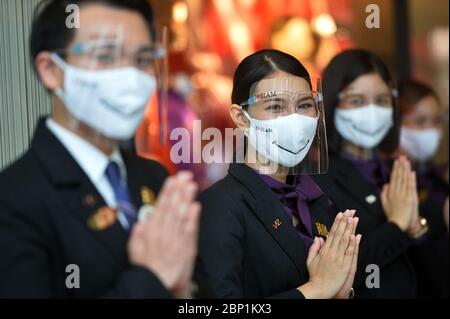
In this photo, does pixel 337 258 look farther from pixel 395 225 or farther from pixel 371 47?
pixel 371 47

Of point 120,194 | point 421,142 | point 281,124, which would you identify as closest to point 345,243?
point 281,124

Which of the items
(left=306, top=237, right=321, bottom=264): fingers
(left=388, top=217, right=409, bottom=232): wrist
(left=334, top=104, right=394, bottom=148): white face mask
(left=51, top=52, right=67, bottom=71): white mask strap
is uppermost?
(left=51, top=52, right=67, bottom=71): white mask strap

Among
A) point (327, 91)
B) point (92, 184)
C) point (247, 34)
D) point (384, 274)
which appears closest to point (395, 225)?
point (384, 274)

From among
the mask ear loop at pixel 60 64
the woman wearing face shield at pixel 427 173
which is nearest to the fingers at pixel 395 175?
the woman wearing face shield at pixel 427 173

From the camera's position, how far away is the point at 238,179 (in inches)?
82.0

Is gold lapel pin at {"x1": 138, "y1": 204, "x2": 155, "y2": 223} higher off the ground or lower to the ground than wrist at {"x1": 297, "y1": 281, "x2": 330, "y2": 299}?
higher

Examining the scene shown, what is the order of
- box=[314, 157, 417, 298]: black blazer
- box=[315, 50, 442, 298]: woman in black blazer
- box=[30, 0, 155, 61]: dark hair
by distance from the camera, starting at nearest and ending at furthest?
1. box=[30, 0, 155, 61]: dark hair
2. box=[314, 157, 417, 298]: black blazer
3. box=[315, 50, 442, 298]: woman in black blazer

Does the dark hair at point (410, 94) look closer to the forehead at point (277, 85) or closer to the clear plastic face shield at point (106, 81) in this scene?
the forehead at point (277, 85)

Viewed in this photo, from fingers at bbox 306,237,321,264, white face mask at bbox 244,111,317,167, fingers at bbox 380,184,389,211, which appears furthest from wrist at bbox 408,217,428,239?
white face mask at bbox 244,111,317,167

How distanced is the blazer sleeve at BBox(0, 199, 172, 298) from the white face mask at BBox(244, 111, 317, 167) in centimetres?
52

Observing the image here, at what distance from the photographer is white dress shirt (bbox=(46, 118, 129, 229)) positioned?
5.96ft

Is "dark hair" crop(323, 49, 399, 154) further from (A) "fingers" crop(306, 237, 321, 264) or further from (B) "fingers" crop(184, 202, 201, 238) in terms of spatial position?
(B) "fingers" crop(184, 202, 201, 238)

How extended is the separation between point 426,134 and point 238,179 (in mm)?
1512

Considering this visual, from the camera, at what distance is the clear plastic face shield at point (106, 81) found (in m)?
1.78
